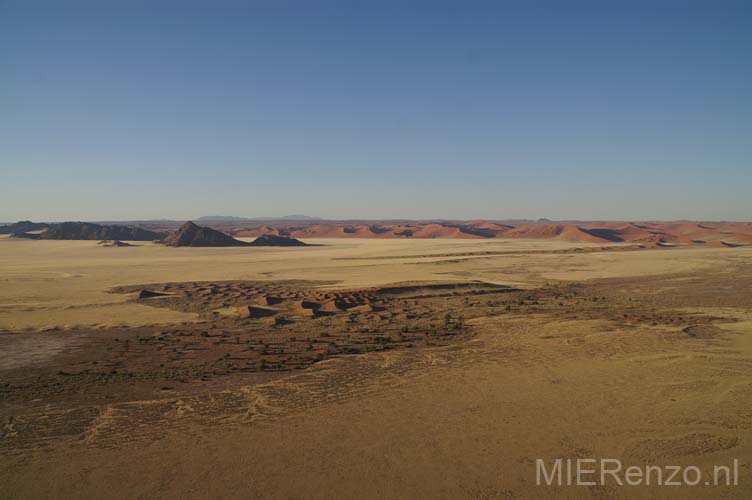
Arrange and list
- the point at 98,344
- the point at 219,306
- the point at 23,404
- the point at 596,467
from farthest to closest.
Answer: the point at 219,306 < the point at 98,344 < the point at 23,404 < the point at 596,467

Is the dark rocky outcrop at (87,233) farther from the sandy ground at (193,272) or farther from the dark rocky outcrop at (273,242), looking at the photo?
the sandy ground at (193,272)

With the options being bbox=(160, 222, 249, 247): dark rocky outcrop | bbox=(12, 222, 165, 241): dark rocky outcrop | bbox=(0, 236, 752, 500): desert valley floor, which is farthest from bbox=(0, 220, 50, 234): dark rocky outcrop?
bbox=(0, 236, 752, 500): desert valley floor

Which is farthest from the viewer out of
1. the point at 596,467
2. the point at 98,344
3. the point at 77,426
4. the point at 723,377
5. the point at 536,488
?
the point at 98,344

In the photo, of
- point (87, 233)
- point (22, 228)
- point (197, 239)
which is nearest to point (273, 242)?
point (197, 239)

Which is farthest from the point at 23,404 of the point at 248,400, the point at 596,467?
the point at 596,467

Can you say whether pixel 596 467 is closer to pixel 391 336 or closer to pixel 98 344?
pixel 391 336

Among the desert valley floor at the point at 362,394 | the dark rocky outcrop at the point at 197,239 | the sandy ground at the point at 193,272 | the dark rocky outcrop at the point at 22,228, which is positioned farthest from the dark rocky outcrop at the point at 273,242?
the dark rocky outcrop at the point at 22,228

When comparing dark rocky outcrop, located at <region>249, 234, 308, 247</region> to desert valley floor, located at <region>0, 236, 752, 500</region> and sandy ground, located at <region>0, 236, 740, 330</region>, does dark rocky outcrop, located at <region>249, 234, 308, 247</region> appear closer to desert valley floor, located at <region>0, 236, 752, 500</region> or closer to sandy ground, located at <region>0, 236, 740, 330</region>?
sandy ground, located at <region>0, 236, 740, 330</region>

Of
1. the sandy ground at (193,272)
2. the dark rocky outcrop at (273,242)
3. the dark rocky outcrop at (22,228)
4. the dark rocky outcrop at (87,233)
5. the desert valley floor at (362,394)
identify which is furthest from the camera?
the dark rocky outcrop at (22,228)
